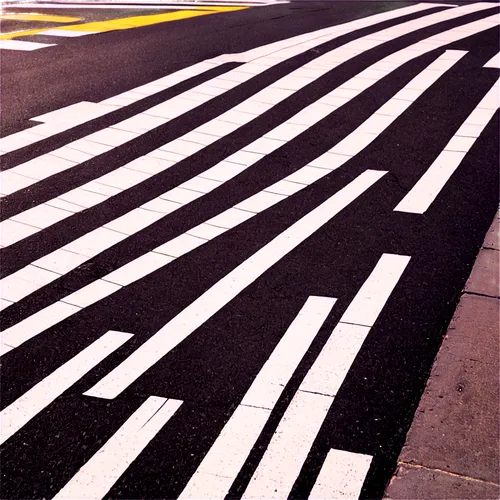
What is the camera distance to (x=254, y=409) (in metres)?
4.34

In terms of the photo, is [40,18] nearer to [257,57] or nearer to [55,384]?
[257,57]

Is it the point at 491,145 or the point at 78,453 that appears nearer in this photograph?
the point at 78,453

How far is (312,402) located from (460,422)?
0.84m

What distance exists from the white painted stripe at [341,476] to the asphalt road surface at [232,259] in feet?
0.04

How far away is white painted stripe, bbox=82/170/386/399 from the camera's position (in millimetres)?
4676

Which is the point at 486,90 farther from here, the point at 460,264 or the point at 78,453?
the point at 78,453

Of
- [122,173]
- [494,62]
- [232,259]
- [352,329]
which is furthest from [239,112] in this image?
[352,329]

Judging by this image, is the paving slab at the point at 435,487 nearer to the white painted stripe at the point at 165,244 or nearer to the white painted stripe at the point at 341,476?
the white painted stripe at the point at 341,476

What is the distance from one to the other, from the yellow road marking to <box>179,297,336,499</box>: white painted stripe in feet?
37.2

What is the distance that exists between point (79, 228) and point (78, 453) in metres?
3.04

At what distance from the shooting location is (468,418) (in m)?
4.11

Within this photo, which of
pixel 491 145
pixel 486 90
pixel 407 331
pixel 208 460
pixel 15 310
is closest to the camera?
pixel 208 460

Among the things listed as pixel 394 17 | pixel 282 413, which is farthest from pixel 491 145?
pixel 394 17

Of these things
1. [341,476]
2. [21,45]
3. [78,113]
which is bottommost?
[341,476]
